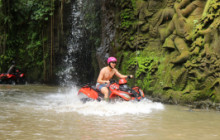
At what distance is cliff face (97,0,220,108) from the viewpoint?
8.52 m

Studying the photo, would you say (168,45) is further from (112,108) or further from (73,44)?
(73,44)

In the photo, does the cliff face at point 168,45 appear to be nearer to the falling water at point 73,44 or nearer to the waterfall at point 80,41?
the waterfall at point 80,41

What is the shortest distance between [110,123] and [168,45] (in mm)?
5653

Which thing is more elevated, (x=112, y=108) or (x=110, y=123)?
(x=110, y=123)

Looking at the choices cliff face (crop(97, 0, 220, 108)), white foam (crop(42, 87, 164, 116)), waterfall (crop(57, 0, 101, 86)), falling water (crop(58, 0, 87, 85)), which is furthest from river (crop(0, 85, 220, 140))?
falling water (crop(58, 0, 87, 85))

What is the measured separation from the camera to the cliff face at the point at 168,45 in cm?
852

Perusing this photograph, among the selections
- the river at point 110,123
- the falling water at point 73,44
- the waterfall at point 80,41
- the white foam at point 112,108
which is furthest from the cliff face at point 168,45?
the falling water at point 73,44

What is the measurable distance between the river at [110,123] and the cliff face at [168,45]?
1.53 meters

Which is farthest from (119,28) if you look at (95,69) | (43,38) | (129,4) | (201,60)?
(43,38)

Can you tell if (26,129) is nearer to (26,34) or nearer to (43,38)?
(43,38)

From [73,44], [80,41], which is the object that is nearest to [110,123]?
[80,41]

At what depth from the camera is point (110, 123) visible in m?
5.64

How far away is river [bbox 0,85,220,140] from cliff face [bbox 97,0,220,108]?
5.03 ft

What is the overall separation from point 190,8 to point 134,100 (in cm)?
458
